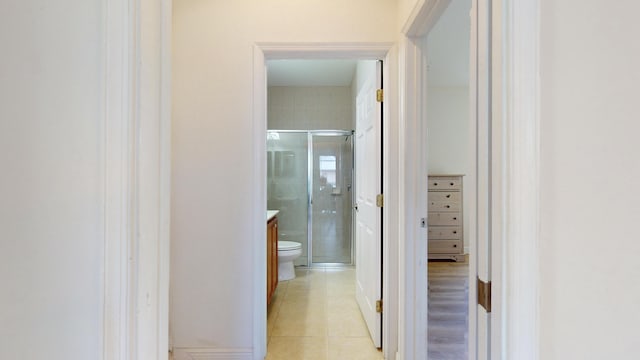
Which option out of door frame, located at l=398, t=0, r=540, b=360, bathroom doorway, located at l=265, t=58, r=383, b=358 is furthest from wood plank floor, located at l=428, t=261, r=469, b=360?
door frame, located at l=398, t=0, r=540, b=360

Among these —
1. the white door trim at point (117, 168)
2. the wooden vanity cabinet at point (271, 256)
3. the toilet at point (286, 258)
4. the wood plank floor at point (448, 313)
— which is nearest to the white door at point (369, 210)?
the wood plank floor at point (448, 313)

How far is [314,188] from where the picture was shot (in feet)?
15.3

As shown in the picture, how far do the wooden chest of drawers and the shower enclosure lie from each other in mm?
1173

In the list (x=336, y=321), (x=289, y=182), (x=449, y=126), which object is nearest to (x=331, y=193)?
(x=289, y=182)

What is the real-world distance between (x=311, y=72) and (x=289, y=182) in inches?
61.1

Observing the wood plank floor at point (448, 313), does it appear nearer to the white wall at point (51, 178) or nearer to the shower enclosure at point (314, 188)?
the shower enclosure at point (314, 188)

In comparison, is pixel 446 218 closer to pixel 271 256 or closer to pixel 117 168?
pixel 271 256

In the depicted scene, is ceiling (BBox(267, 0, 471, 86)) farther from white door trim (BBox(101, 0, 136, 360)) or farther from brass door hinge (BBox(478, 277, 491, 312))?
white door trim (BBox(101, 0, 136, 360))

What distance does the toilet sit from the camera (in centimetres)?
361

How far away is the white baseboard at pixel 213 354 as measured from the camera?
6.73ft

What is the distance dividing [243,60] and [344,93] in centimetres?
272
